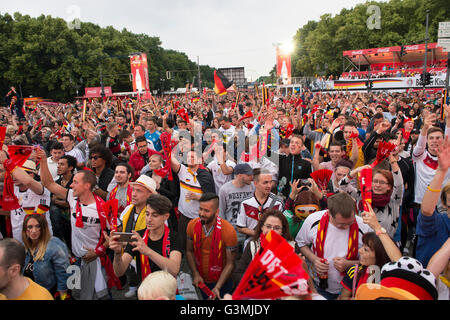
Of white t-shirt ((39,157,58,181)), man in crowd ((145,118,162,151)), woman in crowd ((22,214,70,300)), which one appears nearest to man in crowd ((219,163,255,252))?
woman in crowd ((22,214,70,300))

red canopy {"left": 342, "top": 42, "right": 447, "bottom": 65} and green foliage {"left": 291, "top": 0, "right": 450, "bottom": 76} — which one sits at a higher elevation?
green foliage {"left": 291, "top": 0, "right": 450, "bottom": 76}

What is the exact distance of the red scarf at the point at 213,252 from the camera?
314cm

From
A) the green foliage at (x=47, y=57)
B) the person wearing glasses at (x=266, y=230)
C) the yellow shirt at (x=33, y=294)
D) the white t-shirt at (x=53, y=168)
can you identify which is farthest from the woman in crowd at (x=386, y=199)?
the green foliage at (x=47, y=57)

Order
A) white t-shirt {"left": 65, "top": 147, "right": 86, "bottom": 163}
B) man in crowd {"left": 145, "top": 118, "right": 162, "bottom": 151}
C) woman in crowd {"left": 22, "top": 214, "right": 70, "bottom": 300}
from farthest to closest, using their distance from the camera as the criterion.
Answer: man in crowd {"left": 145, "top": 118, "right": 162, "bottom": 151} → white t-shirt {"left": 65, "top": 147, "right": 86, "bottom": 163} → woman in crowd {"left": 22, "top": 214, "right": 70, "bottom": 300}

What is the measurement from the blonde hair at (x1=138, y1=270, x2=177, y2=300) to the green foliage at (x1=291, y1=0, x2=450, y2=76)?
40.0 metres

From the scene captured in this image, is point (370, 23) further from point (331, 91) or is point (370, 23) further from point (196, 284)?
point (196, 284)

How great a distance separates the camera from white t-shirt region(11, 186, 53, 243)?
3.82 meters

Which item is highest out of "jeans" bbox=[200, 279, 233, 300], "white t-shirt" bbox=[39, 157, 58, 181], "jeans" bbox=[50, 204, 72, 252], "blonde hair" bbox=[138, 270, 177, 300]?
"white t-shirt" bbox=[39, 157, 58, 181]

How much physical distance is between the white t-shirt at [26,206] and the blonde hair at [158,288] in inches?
94.3

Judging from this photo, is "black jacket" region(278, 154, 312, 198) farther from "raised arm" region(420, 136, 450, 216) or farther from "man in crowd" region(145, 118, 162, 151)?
"man in crowd" region(145, 118, 162, 151)

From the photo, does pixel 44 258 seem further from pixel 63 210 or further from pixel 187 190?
pixel 187 190

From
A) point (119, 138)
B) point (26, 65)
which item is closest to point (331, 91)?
point (119, 138)

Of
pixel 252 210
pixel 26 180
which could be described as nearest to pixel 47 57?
pixel 26 180

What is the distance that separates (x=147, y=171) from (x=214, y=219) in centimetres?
195
